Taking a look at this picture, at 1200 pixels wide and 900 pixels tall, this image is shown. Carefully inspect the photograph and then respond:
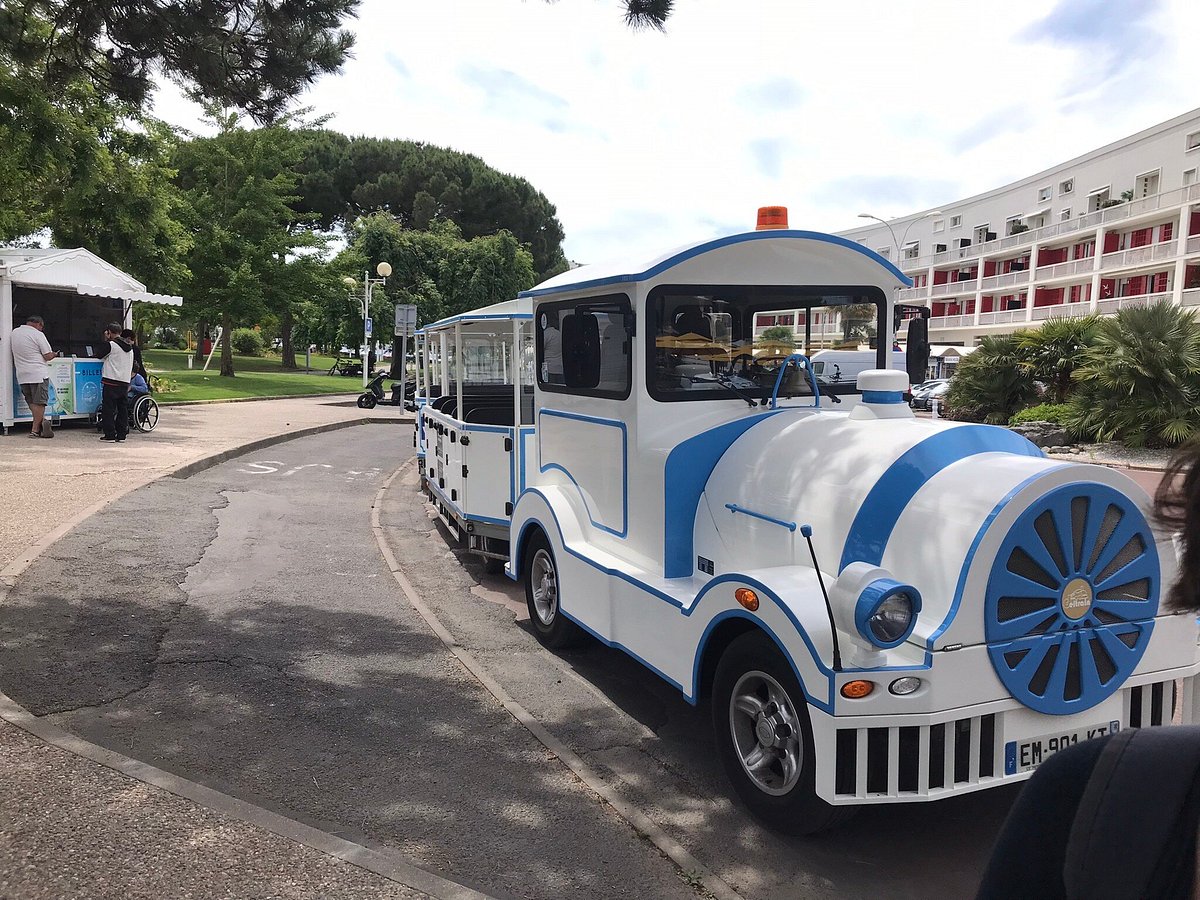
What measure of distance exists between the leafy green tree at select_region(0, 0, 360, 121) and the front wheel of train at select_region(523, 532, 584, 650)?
4.12 metres

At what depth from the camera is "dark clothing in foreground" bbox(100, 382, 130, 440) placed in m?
14.0

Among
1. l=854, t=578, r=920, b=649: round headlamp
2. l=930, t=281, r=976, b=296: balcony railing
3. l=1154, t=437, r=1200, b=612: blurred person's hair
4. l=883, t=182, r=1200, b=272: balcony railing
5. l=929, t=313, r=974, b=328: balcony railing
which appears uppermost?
l=883, t=182, r=1200, b=272: balcony railing

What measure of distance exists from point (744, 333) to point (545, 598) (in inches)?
91.7

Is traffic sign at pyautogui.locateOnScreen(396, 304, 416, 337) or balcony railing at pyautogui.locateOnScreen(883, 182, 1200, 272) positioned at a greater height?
balcony railing at pyautogui.locateOnScreen(883, 182, 1200, 272)

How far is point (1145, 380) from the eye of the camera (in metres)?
17.3

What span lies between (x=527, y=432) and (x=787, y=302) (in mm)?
2876

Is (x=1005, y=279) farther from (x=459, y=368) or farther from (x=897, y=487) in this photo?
(x=897, y=487)

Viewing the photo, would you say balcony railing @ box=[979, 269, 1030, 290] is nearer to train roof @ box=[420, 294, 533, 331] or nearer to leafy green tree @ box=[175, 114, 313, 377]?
leafy green tree @ box=[175, 114, 313, 377]

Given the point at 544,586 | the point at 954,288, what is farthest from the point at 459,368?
the point at 954,288

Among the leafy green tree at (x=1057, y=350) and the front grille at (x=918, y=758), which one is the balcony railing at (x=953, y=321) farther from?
the front grille at (x=918, y=758)

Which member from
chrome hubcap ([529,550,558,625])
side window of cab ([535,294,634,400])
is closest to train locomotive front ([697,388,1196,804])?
side window of cab ([535,294,634,400])

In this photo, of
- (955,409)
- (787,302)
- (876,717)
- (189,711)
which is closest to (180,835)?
(189,711)

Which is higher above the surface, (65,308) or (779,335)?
(65,308)

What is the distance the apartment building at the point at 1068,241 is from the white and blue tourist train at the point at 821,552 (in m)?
32.0
